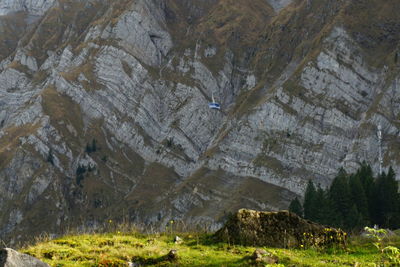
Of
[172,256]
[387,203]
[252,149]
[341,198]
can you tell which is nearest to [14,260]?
[172,256]

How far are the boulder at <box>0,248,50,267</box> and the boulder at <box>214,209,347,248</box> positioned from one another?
7727 mm

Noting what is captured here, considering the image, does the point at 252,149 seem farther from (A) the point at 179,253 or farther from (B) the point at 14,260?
(B) the point at 14,260

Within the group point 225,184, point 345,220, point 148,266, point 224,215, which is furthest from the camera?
point 225,184

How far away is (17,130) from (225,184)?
99.0 meters

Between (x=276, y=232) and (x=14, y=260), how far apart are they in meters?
9.84

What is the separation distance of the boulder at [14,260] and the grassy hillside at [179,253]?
7.55 ft

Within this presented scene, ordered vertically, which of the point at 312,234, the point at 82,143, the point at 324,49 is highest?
the point at 324,49

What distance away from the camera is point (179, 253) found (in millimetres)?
16359

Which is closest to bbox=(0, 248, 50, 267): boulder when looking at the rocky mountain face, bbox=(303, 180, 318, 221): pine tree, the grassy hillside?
the grassy hillside

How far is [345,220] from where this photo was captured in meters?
68.9

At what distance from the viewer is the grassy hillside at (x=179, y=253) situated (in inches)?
596

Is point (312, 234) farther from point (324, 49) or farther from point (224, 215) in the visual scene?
point (324, 49)

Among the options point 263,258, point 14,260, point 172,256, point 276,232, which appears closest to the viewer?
point 14,260

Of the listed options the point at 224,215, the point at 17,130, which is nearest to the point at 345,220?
the point at 224,215
